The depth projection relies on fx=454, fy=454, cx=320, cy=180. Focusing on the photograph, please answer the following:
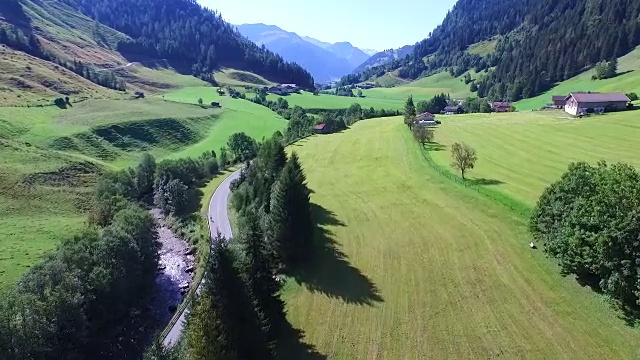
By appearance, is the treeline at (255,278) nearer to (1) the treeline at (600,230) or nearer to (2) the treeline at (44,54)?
(1) the treeline at (600,230)

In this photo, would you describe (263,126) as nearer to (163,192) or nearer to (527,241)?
(163,192)

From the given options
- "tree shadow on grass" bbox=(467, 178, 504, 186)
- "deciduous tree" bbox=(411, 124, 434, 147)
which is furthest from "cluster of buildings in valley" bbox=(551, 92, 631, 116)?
"tree shadow on grass" bbox=(467, 178, 504, 186)

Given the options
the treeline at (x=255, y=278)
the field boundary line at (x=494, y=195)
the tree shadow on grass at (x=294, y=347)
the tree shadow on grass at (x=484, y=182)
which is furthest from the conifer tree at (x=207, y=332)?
the tree shadow on grass at (x=484, y=182)

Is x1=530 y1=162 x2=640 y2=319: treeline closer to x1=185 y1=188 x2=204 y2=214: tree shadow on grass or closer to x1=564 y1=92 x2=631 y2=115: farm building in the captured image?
x1=185 y1=188 x2=204 y2=214: tree shadow on grass

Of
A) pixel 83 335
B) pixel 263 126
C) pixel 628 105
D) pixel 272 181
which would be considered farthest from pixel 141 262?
pixel 628 105

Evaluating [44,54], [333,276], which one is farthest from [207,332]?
[44,54]

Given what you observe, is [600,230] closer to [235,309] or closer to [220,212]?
[235,309]
